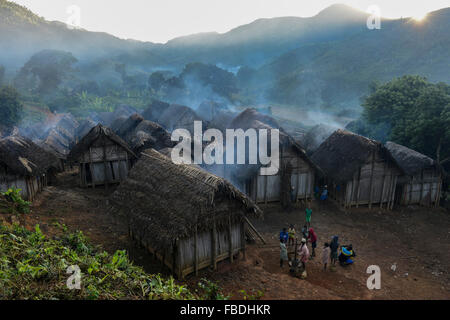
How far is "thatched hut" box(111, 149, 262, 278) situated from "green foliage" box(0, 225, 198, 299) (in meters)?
2.73

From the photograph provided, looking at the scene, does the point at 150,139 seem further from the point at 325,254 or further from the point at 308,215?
the point at 325,254


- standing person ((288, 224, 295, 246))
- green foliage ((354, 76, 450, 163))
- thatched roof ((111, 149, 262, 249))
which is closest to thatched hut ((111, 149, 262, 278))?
thatched roof ((111, 149, 262, 249))

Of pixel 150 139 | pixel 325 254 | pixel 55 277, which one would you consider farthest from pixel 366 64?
pixel 55 277

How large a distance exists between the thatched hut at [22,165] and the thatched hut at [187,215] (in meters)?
6.33

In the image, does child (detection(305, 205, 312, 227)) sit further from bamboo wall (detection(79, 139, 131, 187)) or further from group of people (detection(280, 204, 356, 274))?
bamboo wall (detection(79, 139, 131, 187))

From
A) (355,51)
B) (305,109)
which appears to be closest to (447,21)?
(355,51)

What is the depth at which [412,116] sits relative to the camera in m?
20.1

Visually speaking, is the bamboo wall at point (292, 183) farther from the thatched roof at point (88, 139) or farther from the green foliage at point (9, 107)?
the green foliage at point (9, 107)

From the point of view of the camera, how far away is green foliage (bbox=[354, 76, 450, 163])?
18.3 m

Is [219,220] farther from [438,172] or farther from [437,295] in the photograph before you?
[438,172]

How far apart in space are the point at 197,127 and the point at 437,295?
23660 millimetres

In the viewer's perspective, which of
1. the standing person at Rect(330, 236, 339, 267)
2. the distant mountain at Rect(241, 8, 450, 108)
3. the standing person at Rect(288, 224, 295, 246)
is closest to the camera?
the standing person at Rect(330, 236, 339, 267)

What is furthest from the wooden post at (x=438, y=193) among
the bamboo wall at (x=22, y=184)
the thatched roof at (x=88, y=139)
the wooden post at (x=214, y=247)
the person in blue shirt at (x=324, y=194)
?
the bamboo wall at (x=22, y=184)

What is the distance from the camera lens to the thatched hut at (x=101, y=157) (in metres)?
18.3
